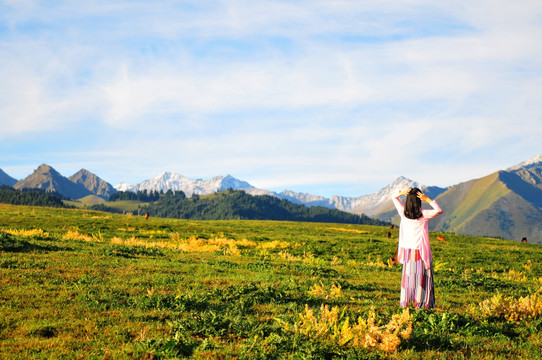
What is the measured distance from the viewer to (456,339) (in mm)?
9188

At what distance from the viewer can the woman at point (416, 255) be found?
11.9 m

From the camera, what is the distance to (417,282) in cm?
1200

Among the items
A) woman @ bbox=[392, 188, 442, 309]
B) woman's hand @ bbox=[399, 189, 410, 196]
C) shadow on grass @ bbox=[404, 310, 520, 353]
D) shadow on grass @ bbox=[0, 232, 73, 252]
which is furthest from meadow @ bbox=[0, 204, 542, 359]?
woman's hand @ bbox=[399, 189, 410, 196]

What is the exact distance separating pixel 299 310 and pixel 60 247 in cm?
1668

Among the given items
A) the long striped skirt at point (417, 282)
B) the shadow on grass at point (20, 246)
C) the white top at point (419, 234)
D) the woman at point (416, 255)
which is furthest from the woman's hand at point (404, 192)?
the shadow on grass at point (20, 246)

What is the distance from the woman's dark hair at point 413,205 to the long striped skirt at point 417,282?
111 cm

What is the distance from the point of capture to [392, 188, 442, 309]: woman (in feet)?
38.9

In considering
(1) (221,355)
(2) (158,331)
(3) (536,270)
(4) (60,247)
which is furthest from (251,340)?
(3) (536,270)

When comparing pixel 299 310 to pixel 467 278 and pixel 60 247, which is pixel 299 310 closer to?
pixel 467 278

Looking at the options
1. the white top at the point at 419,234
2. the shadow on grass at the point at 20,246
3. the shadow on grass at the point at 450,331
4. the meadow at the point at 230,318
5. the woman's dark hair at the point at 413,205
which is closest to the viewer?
the meadow at the point at 230,318

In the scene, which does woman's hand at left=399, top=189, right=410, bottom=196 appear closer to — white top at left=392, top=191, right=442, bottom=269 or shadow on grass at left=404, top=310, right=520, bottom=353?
white top at left=392, top=191, right=442, bottom=269

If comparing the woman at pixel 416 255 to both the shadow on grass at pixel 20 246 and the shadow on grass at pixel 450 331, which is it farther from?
the shadow on grass at pixel 20 246

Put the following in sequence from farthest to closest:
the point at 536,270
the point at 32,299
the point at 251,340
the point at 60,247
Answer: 1. the point at 536,270
2. the point at 60,247
3. the point at 32,299
4. the point at 251,340

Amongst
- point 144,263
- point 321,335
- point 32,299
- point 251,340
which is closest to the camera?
point 251,340
